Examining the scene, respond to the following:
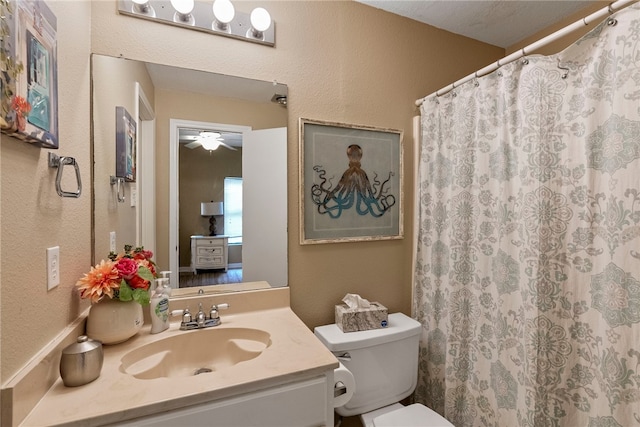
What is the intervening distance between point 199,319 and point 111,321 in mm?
321

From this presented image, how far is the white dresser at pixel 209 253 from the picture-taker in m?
1.37

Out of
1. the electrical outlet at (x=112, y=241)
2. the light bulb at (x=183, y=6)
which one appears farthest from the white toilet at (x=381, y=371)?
the light bulb at (x=183, y=6)

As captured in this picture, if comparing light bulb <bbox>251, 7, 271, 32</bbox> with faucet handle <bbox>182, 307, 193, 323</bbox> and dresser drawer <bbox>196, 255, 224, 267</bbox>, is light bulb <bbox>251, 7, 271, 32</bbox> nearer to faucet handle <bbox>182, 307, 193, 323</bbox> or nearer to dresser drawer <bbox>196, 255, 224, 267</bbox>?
dresser drawer <bbox>196, 255, 224, 267</bbox>

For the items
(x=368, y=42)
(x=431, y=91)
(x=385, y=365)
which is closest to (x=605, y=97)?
(x=431, y=91)

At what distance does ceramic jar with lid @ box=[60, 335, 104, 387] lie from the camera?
0.82m

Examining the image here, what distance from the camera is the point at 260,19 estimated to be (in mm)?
1396

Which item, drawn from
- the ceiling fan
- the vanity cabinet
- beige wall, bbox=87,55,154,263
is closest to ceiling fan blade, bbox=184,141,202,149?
the ceiling fan

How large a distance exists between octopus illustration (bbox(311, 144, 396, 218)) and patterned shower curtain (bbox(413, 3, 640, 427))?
30 centimetres

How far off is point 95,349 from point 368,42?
182 centimetres

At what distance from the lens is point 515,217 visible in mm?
1266

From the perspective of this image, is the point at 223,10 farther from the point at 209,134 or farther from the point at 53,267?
the point at 53,267

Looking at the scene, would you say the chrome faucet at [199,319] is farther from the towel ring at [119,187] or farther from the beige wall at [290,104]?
the towel ring at [119,187]

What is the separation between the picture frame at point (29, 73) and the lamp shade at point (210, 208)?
60 cm

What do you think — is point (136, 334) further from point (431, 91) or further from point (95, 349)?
point (431, 91)
